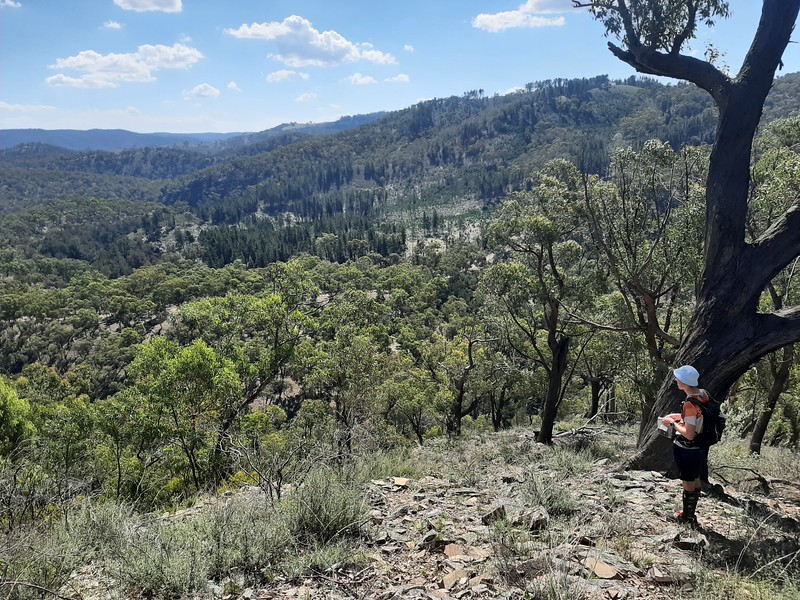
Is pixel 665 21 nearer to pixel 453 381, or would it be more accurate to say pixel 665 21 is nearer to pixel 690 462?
pixel 690 462

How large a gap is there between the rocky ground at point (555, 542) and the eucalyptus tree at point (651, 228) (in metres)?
3.19

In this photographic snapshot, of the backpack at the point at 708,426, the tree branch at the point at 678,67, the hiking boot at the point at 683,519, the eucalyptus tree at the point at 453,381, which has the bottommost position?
the eucalyptus tree at the point at 453,381

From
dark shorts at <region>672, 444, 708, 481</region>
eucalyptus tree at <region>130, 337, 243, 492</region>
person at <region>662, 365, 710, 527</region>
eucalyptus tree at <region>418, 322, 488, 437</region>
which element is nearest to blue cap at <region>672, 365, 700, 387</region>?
person at <region>662, 365, 710, 527</region>

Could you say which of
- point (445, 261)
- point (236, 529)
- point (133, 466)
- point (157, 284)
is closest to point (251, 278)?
point (157, 284)

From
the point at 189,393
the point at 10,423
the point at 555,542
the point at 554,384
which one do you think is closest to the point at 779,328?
the point at 555,542

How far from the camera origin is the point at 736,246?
5.76 m

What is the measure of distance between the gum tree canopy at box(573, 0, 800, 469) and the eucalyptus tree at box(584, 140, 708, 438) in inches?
83.5

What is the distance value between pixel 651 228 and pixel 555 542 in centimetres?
782

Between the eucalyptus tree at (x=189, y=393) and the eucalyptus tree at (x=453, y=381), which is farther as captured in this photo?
the eucalyptus tree at (x=453, y=381)

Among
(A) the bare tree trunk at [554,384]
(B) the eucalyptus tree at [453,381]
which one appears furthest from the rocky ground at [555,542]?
(B) the eucalyptus tree at [453,381]

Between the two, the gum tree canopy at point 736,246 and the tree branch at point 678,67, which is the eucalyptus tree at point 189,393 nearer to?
the gum tree canopy at point 736,246

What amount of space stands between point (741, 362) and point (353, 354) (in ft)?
46.6

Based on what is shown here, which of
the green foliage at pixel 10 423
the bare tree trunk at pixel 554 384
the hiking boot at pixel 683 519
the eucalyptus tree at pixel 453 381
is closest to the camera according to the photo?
the hiking boot at pixel 683 519

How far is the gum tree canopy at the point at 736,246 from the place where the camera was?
18.1 feet
